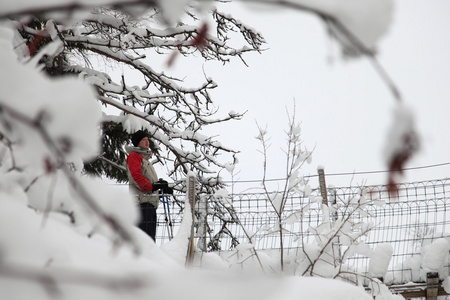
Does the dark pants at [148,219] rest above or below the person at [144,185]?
below

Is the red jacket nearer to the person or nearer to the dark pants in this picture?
the person

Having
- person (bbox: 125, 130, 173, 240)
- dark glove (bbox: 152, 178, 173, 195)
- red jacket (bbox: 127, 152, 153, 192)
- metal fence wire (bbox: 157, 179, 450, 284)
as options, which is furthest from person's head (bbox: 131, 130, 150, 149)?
metal fence wire (bbox: 157, 179, 450, 284)

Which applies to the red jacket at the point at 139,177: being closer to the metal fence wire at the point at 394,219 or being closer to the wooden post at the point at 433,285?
the metal fence wire at the point at 394,219

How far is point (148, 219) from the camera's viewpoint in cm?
474

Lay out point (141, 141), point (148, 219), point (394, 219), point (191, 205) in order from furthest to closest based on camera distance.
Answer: point (141, 141) → point (394, 219) → point (148, 219) → point (191, 205)

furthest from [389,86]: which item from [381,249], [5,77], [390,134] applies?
[381,249]

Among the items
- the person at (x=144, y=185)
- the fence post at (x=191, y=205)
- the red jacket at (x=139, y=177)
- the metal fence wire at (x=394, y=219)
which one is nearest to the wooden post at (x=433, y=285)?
the metal fence wire at (x=394, y=219)

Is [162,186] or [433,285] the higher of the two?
[162,186]

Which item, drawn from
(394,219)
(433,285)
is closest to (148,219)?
(394,219)

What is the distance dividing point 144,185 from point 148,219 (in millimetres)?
337

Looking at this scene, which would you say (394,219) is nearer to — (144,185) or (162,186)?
(162,186)

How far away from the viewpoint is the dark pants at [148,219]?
4.64 m

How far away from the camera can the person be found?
474cm

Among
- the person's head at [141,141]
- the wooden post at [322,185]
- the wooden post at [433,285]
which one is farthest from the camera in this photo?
the person's head at [141,141]
